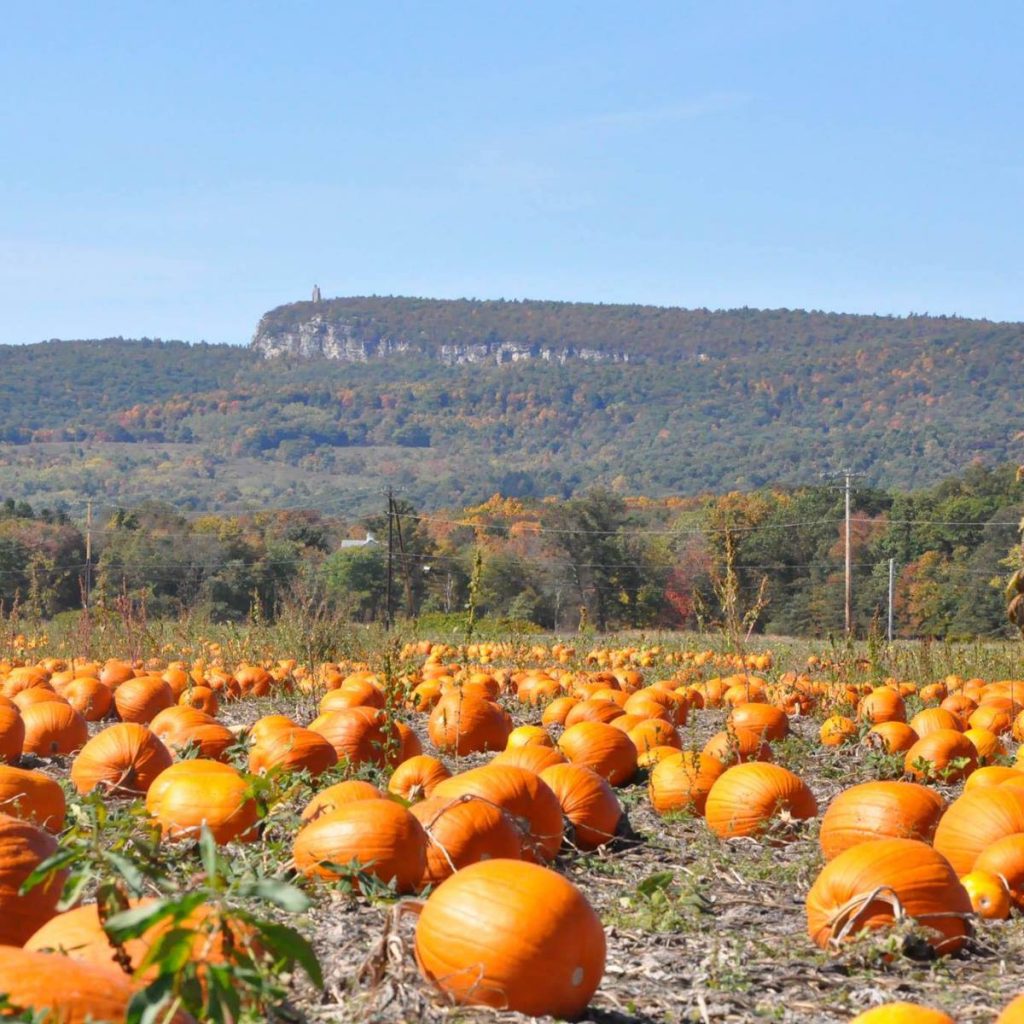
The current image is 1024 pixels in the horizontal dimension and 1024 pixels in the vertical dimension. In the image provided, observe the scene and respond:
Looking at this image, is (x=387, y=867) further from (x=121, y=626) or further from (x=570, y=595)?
(x=570, y=595)

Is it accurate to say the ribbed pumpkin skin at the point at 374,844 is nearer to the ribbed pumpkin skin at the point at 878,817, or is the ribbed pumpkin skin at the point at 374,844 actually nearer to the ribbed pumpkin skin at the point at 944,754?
the ribbed pumpkin skin at the point at 878,817

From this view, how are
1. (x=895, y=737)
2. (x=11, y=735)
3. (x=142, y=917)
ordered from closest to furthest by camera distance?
(x=142, y=917) → (x=11, y=735) → (x=895, y=737)

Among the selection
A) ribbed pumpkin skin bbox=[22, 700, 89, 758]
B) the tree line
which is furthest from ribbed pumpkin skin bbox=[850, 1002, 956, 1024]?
the tree line

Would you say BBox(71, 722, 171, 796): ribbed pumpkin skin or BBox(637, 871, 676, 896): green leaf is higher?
BBox(637, 871, 676, 896): green leaf

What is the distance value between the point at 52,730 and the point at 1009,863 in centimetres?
657

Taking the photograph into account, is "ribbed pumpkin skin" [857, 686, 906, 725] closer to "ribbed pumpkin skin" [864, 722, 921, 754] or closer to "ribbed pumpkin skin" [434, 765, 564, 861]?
"ribbed pumpkin skin" [864, 722, 921, 754]

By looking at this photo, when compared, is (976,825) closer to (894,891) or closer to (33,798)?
(894,891)

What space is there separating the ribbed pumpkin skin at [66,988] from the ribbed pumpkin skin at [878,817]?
3.90m

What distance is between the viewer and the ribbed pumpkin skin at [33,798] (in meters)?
5.98

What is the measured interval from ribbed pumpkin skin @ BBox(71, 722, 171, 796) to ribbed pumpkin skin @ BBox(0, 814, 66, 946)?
2831 millimetres

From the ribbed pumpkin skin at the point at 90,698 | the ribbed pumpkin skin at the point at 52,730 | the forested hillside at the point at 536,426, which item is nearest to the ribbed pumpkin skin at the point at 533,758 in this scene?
the ribbed pumpkin skin at the point at 52,730

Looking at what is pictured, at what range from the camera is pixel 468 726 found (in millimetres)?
9430

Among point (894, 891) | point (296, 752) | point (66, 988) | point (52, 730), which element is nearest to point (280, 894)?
point (66, 988)

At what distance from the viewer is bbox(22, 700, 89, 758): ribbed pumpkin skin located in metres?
9.49
